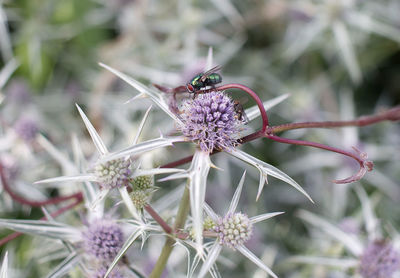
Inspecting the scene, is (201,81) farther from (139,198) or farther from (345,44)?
(345,44)

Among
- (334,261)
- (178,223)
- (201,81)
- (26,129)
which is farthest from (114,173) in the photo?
(26,129)

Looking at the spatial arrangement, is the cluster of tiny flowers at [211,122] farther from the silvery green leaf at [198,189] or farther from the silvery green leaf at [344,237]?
the silvery green leaf at [344,237]

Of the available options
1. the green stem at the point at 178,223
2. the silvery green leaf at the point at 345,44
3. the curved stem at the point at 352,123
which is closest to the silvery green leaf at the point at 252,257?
the green stem at the point at 178,223

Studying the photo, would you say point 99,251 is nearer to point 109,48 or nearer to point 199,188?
point 199,188

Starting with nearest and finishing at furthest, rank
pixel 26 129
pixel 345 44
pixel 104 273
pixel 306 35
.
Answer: pixel 104 273
pixel 26 129
pixel 345 44
pixel 306 35

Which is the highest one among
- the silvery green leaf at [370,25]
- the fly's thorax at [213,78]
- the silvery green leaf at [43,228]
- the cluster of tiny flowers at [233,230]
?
the silvery green leaf at [370,25]

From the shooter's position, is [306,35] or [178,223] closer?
[178,223]

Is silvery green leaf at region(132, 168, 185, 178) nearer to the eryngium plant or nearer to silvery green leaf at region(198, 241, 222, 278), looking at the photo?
the eryngium plant
